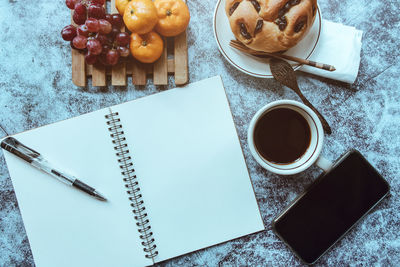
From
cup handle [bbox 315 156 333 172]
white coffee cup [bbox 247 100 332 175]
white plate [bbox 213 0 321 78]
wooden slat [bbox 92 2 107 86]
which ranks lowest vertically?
cup handle [bbox 315 156 333 172]

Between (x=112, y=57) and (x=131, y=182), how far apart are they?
1.17 ft

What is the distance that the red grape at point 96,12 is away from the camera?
82cm

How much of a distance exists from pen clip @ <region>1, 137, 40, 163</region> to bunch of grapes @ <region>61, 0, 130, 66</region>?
318 millimetres

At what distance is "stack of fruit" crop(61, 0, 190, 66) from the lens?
31.3 inches

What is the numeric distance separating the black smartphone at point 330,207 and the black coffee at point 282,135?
0.44 feet

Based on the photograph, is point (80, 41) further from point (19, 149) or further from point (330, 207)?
point (330, 207)

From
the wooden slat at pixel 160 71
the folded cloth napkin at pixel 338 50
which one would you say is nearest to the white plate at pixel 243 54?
the folded cloth napkin at pixel 338 50

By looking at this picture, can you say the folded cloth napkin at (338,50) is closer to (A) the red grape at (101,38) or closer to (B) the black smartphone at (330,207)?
(B) the black smartphone at (330,207)

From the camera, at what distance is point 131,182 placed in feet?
3.00

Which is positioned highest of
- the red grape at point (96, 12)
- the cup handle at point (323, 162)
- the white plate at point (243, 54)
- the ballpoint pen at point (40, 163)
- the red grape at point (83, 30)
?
the red grape at point (96, 12)

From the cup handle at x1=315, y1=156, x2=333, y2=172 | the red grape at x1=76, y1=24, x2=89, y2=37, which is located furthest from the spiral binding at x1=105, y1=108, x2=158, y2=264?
the cup handle at x1=315, y1=156, x2=333, y2=172

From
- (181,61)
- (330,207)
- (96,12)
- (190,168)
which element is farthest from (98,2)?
(330,207)

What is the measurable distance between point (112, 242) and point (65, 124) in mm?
375

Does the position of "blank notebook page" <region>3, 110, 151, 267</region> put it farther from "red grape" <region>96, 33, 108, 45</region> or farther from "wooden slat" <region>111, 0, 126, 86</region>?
"red grape" <region>96, 33, 108, 45</region>
